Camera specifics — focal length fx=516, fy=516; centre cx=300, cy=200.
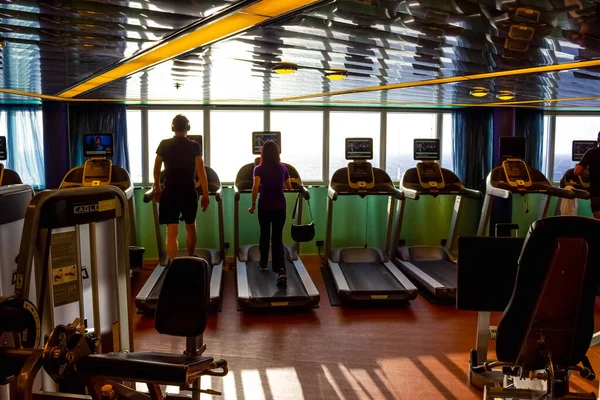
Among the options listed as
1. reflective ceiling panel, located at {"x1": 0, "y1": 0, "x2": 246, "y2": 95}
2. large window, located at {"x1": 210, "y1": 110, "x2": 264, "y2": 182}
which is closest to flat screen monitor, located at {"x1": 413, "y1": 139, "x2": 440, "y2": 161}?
large window, located at {"x1": 210, "y1": 110, "x2": 264, "y2": 182}

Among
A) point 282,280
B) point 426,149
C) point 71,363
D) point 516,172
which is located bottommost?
point 282,280

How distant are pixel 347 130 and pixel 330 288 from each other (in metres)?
3.78

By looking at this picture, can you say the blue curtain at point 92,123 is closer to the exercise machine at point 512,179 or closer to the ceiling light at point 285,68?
the ceiling light at point 285,68

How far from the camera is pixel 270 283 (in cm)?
576

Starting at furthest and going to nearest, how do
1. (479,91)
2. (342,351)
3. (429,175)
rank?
(429,175) < (479,91) < (342,351)

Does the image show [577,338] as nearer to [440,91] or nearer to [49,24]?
[49,24]

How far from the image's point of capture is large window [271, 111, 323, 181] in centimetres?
887

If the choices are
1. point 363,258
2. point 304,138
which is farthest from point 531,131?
point 363,258

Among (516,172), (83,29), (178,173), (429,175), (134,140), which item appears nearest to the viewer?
(83,29)

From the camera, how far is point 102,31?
339 centimetres

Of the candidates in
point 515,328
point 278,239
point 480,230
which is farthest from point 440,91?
point 515,328

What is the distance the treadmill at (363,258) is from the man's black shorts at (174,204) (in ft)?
5.96

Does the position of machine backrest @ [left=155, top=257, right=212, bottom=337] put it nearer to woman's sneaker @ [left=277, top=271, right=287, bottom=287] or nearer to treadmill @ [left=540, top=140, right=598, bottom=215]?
woman's sneaker @ [left=277, top=271, right=287, bottom=287]

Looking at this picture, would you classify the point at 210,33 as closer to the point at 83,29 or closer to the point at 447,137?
the point at 83,29
